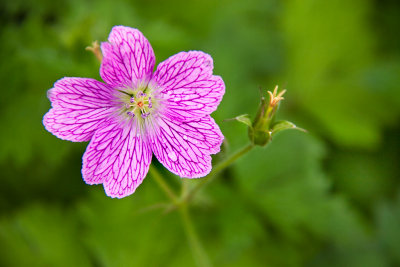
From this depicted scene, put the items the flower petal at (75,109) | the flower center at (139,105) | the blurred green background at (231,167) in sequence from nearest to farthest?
1. the flower petal at (75,109)
2. the flower center at (139,105)
3. the blurred green background at (231,167)

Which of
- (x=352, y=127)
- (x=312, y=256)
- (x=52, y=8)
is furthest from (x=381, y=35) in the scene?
(x=52, y=8)

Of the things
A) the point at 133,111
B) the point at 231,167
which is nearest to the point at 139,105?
the point at 133,111

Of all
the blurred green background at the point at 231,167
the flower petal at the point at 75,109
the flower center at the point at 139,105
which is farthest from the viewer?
the blurred green background at the point at 231,167

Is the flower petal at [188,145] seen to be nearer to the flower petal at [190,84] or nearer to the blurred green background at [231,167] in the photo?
the flower petal at [190,84]

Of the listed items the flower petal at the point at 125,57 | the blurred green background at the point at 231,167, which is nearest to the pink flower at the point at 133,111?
the flower petal at the point at 125,57

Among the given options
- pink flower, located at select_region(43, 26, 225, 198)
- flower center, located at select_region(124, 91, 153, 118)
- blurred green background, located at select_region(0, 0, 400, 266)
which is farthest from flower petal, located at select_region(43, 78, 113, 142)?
blurred green background, located at select_region(0, 0, 400, 266)

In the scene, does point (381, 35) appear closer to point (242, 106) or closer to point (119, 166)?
point (242, 106)
